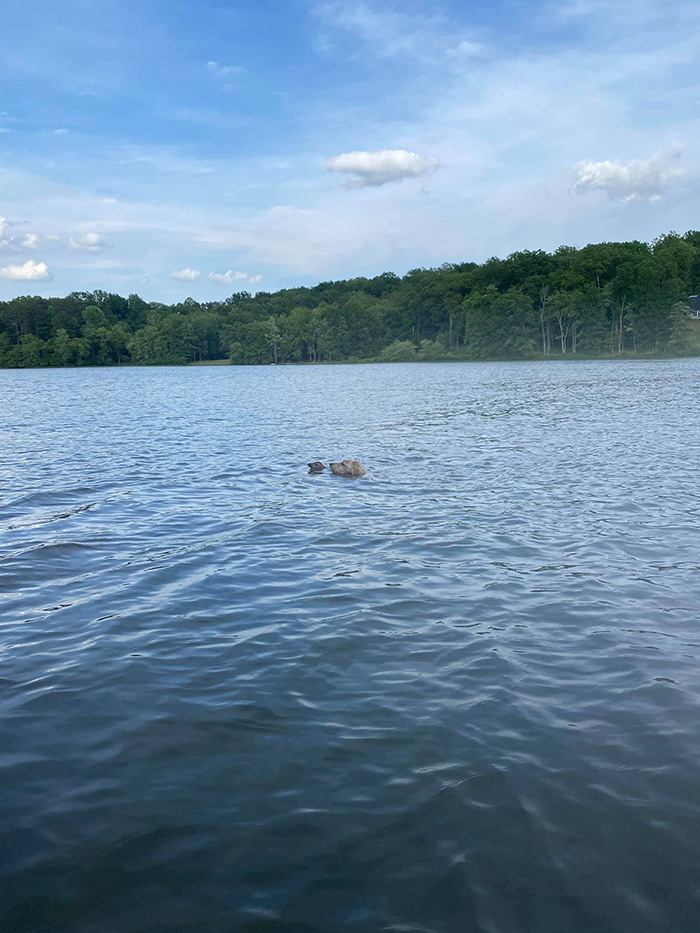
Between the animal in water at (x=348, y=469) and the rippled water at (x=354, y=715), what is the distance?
11.4 feet

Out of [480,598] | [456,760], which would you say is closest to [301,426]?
[480,598]

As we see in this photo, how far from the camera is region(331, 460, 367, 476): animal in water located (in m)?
20.4

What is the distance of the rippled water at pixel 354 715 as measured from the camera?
15.2ft

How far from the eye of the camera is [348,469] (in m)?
20.4

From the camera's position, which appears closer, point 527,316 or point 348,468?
point 348,468

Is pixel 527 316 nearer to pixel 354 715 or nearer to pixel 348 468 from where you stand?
pixel 348 468

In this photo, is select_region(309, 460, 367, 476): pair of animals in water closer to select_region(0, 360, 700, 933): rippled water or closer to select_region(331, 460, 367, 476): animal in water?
select_region(331, 460, 367, 476): animal in water

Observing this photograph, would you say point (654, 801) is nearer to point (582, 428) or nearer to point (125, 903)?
point (125, 903)

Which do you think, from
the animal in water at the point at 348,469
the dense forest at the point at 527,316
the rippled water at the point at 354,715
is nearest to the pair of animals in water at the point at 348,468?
the animal in water at the point at 348,469

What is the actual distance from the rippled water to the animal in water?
137 inches

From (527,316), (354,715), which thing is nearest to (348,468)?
(354,715)

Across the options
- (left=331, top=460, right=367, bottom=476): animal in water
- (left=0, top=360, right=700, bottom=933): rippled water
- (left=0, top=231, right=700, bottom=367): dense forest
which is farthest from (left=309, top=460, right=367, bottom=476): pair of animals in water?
(left=0, top=231, right=700, bottom=367): dense forest

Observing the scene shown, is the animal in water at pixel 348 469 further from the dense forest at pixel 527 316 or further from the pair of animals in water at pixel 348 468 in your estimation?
the dense forest at pixel 527 316

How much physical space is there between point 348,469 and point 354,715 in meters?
13.8
